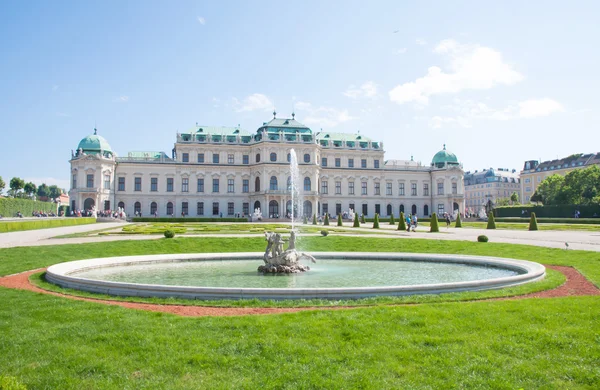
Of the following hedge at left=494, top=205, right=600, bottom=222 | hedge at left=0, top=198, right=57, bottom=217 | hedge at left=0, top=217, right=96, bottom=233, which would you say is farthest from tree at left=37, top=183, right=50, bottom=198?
hedge at left=494, top=205, right=600, bottom=222

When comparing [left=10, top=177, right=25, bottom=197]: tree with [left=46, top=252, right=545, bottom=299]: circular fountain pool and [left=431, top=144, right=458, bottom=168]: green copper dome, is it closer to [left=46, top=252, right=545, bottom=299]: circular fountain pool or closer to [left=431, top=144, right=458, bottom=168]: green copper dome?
[left=431, top=144, right=458, bottom=168]: green copper dome

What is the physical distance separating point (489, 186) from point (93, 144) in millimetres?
98896

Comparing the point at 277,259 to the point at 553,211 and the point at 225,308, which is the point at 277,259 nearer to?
the point at 225,308

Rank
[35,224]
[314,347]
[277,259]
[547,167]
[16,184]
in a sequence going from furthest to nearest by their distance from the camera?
[547,167] < [16,184] < [35,224] < [277,259] < [314,347]

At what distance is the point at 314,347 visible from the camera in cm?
625

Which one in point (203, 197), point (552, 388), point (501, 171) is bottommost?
point (552, 388)

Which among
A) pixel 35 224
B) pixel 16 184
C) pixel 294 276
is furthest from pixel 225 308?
pixel 16 184

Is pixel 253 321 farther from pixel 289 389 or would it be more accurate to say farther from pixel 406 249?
pixel 406 249

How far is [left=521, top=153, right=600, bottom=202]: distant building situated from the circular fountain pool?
93264mm

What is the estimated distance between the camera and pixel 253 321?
7332 mm

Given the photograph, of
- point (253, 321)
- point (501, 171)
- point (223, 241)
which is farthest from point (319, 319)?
point (501, 171)

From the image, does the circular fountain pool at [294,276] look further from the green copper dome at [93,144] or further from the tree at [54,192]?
the tree at [54,192]

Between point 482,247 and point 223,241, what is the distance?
43.6ft

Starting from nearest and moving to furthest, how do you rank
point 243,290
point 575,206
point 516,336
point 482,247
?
point 516,336
point 243,290
point 482,247
point 575,206
